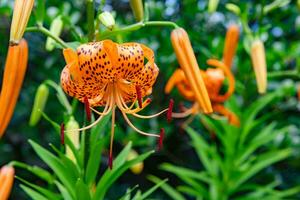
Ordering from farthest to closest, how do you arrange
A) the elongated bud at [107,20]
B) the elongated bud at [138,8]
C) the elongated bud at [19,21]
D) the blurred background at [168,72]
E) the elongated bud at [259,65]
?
1. the blurred background at [168,72]
2. the elongated bud at [259,65]
3. the elongated bud at [138,8]
4. the elongated bud at [107,20]
5. the elongated bud at [19,21]


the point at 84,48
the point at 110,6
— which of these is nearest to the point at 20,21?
the point at 84,48

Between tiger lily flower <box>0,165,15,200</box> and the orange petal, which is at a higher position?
tiger lily flower <box>0,165,15,200</box>

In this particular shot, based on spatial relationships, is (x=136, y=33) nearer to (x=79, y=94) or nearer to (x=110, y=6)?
(x=110, y=6)

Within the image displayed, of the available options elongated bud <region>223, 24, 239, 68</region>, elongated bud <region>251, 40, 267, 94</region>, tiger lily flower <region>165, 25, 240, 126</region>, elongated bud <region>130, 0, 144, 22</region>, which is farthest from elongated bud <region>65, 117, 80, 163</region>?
elongated bud <region>223, 24, 239, 68</region>

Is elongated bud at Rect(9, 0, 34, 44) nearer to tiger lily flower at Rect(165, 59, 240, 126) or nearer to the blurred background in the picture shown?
tiger lily flower at Rect(165, 59, 240, 126)

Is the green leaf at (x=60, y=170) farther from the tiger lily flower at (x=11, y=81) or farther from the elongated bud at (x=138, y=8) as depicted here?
the elongated bud at (x=138, y=8)

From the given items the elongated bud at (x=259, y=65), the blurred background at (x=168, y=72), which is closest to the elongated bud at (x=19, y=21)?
→ the elongated bud at (x=259, y=65)
